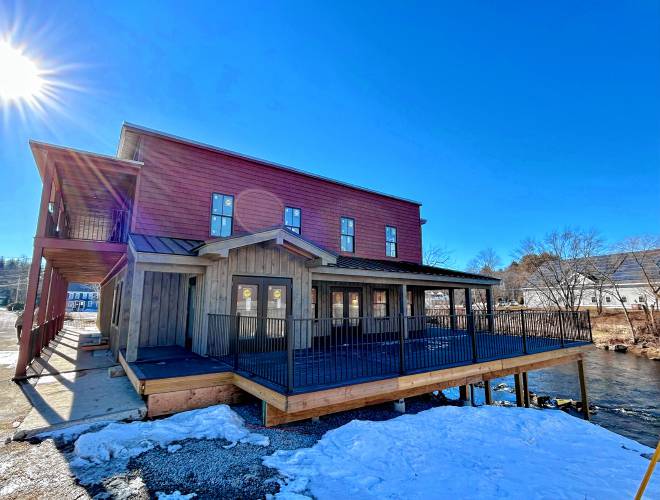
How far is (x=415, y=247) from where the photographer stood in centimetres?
1602

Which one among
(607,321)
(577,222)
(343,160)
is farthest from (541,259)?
(343,160)

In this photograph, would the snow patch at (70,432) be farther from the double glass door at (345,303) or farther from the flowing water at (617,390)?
the flowing water at (617,390)

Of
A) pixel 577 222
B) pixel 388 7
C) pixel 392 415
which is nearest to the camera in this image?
pixel 392 415

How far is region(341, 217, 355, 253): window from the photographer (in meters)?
13.5

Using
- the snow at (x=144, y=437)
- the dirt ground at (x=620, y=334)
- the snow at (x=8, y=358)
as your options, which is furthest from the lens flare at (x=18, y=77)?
the dirt ground at (x=620, y=334)

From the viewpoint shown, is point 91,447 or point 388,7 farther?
point 388,7

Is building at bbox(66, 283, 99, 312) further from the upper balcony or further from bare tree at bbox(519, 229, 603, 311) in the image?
bare tree at bbox(519, 229, 603, 311)

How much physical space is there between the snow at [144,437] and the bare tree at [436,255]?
3583 centimetres

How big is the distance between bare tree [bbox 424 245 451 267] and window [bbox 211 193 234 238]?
3190cm

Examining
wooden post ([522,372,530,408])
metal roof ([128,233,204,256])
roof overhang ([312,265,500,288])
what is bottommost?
wooden post ([522,372,530,408])

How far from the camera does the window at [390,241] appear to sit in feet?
49.1

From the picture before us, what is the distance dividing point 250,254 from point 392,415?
5378 millimetres

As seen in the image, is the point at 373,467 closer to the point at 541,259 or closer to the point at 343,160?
the point at 343,160

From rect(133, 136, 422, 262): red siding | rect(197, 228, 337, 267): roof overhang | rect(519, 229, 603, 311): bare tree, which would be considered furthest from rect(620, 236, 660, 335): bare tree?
rect(197, 228, 337, 267): roof overhang
